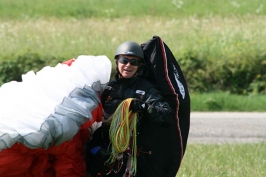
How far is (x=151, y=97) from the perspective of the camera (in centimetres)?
535

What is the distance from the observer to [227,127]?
37.6ft

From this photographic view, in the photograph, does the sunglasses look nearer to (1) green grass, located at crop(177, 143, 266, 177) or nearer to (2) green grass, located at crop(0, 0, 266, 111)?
(1) green grass, located at crop(177, 143, 266, 177)

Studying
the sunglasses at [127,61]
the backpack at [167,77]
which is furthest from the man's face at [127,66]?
the backpack at [167,77]

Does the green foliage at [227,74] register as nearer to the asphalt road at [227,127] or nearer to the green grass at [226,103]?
the green grass at [226,103]

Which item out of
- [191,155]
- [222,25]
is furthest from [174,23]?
[191,155]

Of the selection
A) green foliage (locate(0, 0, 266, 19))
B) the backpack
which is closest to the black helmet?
the backpack

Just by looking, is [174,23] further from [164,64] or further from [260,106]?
[164,64]

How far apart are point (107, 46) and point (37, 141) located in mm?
11168

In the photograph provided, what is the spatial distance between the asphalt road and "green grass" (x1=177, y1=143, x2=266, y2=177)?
1.11m

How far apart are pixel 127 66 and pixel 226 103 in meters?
8.14

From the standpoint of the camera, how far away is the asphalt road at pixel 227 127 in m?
10.4

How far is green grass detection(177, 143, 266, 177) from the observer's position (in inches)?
289

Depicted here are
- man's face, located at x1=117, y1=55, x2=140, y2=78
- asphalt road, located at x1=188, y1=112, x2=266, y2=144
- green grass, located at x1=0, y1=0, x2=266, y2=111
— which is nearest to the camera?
man's face, located at x1=117, y1=55, x2=140, y2=78

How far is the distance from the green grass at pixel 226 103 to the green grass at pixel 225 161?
12.8 ft
